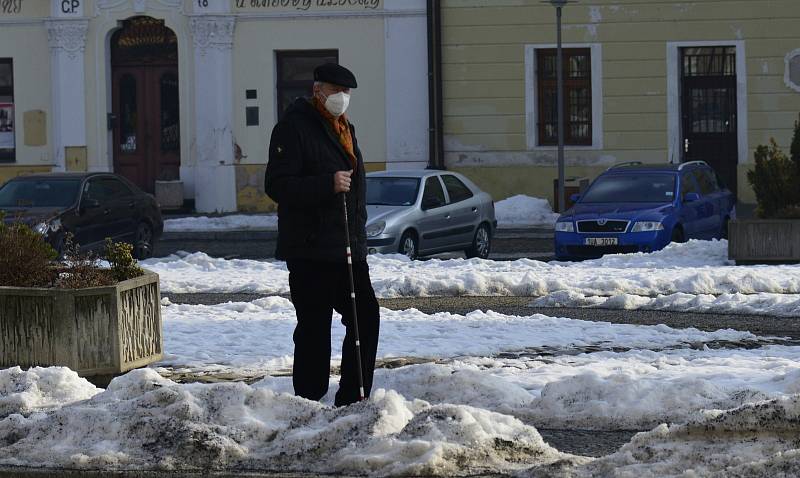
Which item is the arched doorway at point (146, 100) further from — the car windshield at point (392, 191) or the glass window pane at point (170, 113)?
the car windshield at point (392, 191)

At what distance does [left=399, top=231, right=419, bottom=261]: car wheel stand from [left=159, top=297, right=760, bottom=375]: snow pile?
6.77m

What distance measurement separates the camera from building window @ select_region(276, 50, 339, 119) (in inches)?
1342

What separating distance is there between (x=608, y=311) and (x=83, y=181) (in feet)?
34.5

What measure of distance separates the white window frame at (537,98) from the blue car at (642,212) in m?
8.29

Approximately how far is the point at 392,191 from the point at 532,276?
5.62 meters

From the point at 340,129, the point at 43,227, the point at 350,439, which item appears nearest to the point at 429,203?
the point at 43,227

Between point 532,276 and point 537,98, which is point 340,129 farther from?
point 537,98

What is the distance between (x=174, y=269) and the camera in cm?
2009

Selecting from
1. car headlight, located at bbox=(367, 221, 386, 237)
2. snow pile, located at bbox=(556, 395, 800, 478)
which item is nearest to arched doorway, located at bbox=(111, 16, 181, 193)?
car headlight, located at bbox=(367, 221, 386, 237)

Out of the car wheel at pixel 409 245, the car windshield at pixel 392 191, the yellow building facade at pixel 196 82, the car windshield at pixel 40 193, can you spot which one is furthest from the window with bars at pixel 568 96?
the car windshield at pixel 40 193

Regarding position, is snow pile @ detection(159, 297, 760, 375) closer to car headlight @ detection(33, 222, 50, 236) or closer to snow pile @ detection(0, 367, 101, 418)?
snow pile @ detection(0, 367, 101, 418)

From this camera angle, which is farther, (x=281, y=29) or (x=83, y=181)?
A: (x=281, y=29)

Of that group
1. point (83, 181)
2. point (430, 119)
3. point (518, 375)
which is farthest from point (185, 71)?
point (518, 375)

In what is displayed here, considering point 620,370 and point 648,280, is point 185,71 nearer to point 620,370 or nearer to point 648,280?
point 648,280
